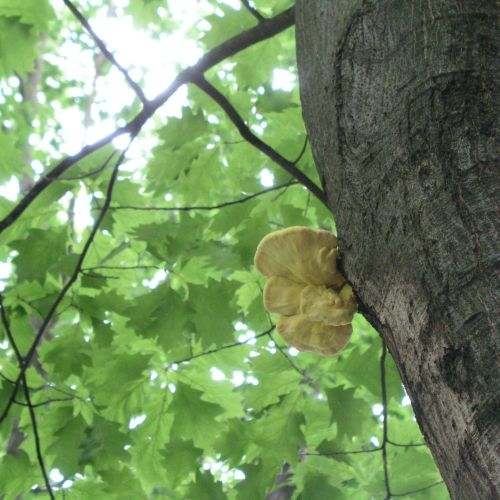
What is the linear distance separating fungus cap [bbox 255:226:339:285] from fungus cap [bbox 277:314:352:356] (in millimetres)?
151

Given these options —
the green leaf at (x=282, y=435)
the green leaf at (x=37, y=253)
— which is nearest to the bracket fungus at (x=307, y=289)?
the green leaf at (x=282, y=435)

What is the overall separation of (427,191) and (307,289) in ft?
2.13

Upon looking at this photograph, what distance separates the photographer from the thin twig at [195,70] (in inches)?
100

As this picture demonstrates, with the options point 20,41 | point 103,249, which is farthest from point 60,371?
point 20,41

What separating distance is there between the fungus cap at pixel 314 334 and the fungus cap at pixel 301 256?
0.49ft

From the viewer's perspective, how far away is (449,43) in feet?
4.43

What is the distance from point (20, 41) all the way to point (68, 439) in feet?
7.34

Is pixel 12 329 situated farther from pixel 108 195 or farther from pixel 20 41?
pixel 20 41

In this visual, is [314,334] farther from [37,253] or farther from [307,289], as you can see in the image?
[37,253]

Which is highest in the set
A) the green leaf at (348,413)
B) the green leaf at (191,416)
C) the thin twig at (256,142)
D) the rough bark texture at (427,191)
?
the thin twig at (256,142)

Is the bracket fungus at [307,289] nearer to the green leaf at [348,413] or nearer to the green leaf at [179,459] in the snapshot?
the green leaf at [348,413]

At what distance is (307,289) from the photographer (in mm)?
1763

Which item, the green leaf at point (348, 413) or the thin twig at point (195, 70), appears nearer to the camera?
the thin twig at point (195, 70)

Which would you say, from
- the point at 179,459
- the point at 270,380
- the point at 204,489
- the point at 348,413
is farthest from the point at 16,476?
the point at 348,413
